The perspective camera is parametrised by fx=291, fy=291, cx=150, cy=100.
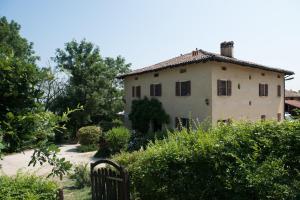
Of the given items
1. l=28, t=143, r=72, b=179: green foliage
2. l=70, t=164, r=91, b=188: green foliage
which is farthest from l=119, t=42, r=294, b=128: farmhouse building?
l=28, t=143, r=72, b=179: green foliage

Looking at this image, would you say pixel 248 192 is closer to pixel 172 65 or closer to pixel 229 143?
pixel 229 143

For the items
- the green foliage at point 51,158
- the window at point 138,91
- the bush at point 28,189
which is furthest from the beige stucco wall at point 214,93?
the green foliage at point 51,158

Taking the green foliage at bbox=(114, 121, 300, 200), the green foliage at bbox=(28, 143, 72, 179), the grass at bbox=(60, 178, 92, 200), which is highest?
the green foliage at bbox=(28, 143, 72, 179)

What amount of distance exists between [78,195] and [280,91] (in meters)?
21.9

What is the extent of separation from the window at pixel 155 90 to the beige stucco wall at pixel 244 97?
555 cm

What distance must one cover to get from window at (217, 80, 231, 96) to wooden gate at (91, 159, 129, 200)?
13.9m

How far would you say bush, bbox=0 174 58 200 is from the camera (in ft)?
11.5

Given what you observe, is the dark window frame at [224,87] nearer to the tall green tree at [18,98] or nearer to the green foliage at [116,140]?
the green foliage at [116,140]

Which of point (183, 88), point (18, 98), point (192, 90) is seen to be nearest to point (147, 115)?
point (183, 88)

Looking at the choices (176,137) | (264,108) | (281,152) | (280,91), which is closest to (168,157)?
(176,137)

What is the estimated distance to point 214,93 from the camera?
19.3 meters

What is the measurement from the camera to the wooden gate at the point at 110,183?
6.62 metres

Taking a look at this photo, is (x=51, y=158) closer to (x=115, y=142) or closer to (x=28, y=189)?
(x=28, y=189)

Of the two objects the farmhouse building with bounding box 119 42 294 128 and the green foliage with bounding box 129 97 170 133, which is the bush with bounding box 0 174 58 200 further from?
the green foliage with bounding box 129 97 170 133
